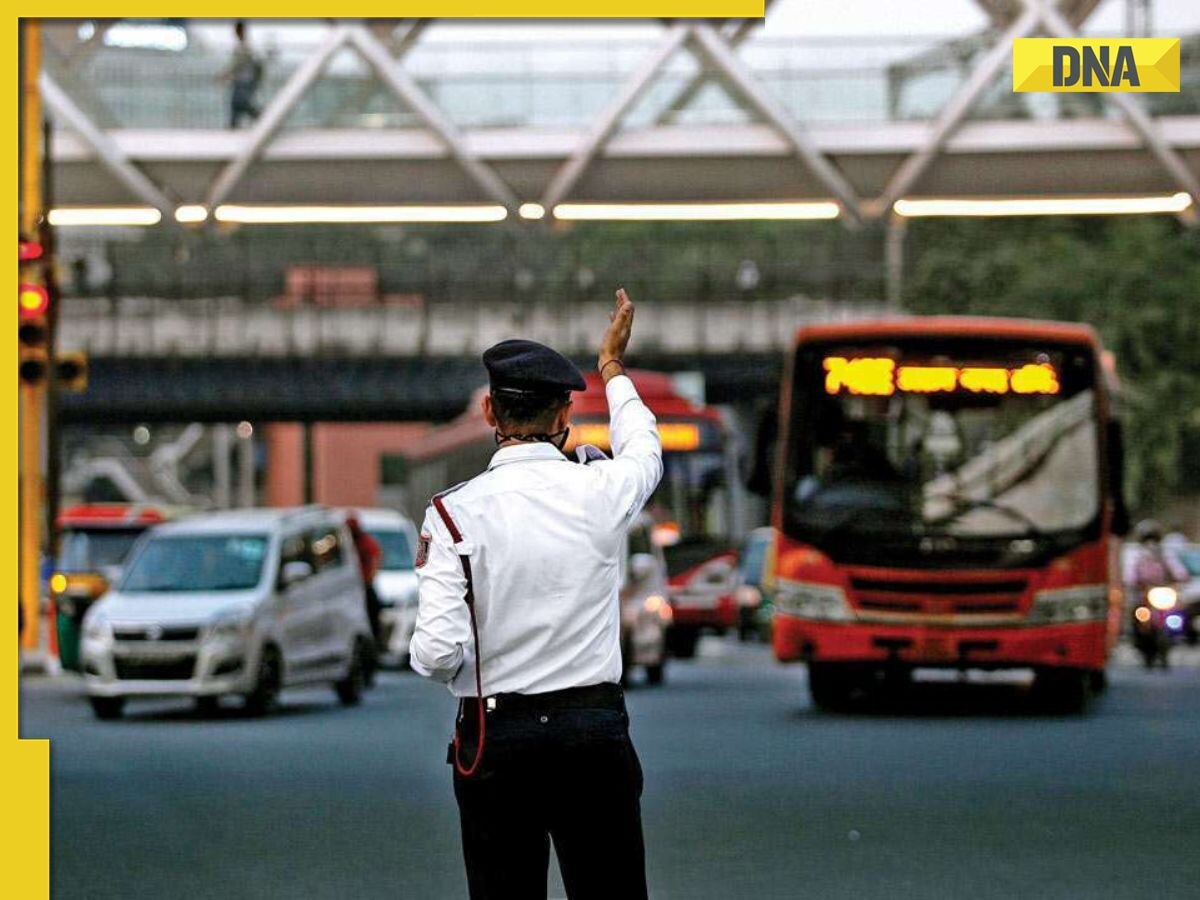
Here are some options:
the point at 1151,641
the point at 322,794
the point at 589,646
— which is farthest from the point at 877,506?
the point at 589,646

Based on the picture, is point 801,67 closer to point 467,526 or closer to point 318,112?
point 318,112

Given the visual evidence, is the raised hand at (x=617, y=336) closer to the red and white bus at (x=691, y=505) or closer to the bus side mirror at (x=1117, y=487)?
the bus side mirror at (x=1117, y=487)

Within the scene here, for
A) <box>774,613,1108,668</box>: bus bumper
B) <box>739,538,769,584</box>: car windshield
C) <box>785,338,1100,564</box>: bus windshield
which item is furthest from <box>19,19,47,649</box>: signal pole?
<box>739,538,769,584</box>: car windshield

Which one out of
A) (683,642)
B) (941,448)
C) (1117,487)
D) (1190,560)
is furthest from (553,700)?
(1190,560)

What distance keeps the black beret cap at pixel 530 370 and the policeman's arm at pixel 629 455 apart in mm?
116

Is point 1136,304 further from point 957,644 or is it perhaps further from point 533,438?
point 533,438

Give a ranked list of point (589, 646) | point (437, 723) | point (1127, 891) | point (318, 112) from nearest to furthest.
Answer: point (589, 646), point (1127, 891), point (437, 723), point (318, 112)

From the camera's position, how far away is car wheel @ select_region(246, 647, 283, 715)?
22.4m

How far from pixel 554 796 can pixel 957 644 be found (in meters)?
15.6

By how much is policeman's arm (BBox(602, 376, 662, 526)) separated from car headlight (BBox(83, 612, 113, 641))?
16805 millimetres

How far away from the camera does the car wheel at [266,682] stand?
882 inches

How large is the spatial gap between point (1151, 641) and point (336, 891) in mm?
20742

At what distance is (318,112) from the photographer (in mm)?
25547

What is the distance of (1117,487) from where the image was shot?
21.7 m
